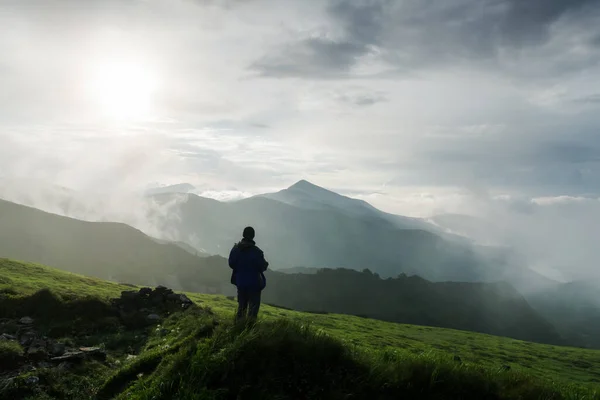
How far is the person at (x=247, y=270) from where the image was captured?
16797mm

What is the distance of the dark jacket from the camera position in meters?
16.9

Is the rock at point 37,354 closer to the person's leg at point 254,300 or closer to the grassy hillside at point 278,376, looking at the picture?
the grassy hillside at point 278,376

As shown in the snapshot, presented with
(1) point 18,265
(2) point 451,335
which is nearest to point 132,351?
(1) point 18,265

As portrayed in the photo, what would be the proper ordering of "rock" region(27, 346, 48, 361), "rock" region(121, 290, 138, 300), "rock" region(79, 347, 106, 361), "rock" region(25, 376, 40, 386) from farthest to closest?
"rock" region(121, 290, 138, 300), "rock" region(79, 347, 106, 361), "rock" region(27, 346, 48, 361), "rock" region(25, 376, 40, 386)

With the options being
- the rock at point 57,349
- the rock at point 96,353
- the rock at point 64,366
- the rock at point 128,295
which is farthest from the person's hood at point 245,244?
the rock at point 128,295

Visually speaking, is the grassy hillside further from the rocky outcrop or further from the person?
the person

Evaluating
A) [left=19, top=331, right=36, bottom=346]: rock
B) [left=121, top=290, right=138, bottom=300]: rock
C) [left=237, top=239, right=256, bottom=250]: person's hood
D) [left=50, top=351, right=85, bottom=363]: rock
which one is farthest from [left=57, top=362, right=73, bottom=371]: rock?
[left=121, top=290, right=138, bottom=300]: rock

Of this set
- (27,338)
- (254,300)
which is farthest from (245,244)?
(27,338)

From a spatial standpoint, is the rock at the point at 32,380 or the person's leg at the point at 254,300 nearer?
the rock at the point at 32,380

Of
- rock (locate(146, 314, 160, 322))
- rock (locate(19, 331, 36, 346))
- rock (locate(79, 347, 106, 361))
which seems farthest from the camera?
rock (locate(146, 314, 160, 322))

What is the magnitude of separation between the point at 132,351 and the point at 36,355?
4171 mm

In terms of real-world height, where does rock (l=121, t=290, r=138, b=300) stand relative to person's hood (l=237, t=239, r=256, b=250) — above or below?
below

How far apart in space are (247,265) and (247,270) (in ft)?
0.70

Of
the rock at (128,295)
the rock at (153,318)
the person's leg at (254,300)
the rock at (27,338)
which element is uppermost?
the person's leg at (254,300)
